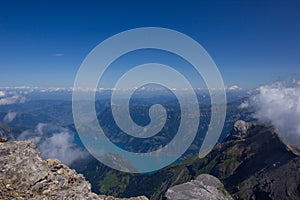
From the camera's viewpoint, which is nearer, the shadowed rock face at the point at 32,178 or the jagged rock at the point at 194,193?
the shadowed rock face at the point at 32,178

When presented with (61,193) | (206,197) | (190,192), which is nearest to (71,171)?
(61,193)

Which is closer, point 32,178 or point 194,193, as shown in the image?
point 32,178

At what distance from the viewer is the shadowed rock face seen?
34.1 ft

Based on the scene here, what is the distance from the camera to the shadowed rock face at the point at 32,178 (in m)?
10.4

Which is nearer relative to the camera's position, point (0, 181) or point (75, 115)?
point (0, 181)

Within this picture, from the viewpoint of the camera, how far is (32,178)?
11.2m

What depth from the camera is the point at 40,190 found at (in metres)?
10.9

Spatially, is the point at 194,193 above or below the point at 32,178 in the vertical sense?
below

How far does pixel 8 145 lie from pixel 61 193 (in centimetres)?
365

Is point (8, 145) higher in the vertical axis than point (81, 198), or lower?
higher

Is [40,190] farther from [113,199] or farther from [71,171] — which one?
[113,199]

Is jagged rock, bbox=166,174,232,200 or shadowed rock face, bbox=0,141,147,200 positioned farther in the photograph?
jagged rock, bbox=166,174,232,200

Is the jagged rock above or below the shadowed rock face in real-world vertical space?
below

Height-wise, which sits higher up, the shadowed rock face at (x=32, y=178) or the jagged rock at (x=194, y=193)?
the shadowed rock face at (x=32, y=178)
